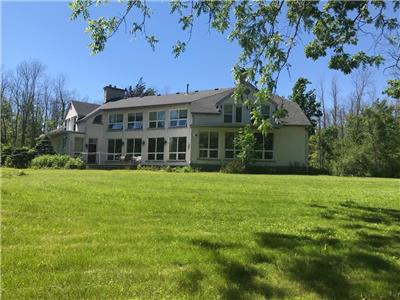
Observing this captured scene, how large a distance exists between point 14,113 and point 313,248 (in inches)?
2718

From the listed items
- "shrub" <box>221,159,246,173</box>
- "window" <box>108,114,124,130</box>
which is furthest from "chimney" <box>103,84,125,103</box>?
"shrub" <box>221,159,246,173</box>

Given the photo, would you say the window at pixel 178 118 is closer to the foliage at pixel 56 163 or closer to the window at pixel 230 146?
the window at pixel 230 146

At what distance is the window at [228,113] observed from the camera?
122 feet

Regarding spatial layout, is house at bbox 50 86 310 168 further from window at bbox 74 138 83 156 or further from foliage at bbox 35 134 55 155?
foliage at bbox 35 134 55 155

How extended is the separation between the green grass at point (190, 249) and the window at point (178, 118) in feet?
92.6

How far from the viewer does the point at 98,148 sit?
44188mm

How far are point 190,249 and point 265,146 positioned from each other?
30188 millimetres

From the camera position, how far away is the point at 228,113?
37.2 meters

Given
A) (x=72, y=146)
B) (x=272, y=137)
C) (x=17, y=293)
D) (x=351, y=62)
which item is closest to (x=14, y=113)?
(x=72, y=146)

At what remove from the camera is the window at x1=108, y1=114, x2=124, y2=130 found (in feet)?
142

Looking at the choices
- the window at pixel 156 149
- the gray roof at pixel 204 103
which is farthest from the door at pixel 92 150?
the window at pixel 156 149

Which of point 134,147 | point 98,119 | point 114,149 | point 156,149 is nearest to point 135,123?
point 134,147

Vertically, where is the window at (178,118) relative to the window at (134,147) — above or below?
above

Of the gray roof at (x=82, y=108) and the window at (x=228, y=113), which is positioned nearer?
the window at (x=228, y=113)
